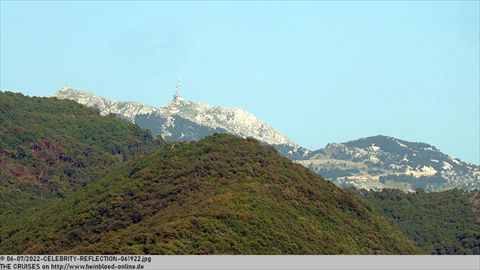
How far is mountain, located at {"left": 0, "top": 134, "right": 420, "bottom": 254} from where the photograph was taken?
122000 mm

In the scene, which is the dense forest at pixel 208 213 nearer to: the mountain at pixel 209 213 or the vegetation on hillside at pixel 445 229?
the mountain at pixel 209 213

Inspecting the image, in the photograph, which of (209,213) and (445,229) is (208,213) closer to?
(209,213)

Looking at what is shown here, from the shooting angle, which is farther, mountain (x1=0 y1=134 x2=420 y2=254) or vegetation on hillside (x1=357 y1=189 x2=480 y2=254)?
vegetation on hillside (x1=357 y1=189 x2=480 y2=254)

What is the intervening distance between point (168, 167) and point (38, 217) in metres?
17.3

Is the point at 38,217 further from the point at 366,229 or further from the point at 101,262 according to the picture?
the point at 101,262

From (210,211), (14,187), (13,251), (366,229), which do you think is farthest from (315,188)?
(14,187)

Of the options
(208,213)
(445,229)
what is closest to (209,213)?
(208,213)

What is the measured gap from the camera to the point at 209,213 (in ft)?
417

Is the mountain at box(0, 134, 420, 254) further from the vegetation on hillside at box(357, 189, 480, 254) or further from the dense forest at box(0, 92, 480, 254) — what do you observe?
the vegetation on hillside at box(357, 189, 480, 254)

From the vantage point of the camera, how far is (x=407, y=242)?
15488cm

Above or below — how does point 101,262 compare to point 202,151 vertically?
below

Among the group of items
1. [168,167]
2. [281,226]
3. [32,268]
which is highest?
[168,167]

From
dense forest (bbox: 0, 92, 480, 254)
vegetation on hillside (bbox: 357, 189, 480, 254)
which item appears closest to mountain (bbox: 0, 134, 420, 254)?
dense forest (bbox: 0, 92, 480, 254)

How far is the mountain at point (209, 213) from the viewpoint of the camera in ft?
400
